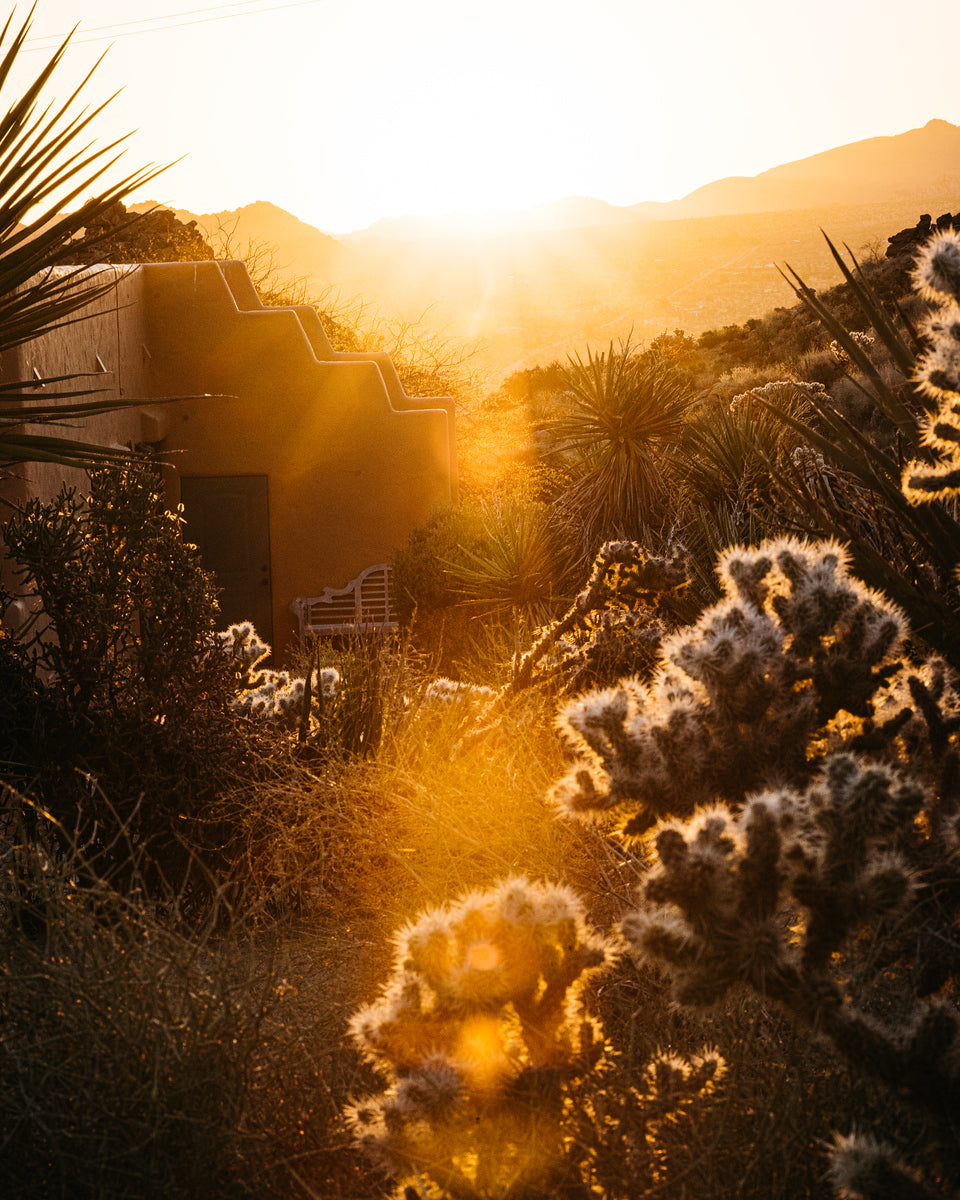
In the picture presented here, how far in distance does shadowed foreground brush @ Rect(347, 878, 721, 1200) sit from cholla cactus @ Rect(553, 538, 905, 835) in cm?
25

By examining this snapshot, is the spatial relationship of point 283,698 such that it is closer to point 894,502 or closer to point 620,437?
point 894,502

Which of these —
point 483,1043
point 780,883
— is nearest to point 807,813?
point 780,883

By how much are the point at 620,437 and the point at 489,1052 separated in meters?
8.11

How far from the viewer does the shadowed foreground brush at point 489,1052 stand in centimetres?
171

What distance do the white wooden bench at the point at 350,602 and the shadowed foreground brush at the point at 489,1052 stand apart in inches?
366

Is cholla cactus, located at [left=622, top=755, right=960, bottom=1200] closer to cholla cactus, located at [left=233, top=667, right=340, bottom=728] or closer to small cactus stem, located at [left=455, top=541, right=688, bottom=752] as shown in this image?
small cactus stem, located at [left=455, top=541, right=688, bottom=752]

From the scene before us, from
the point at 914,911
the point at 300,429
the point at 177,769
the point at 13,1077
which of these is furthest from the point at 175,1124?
the point at 300,429

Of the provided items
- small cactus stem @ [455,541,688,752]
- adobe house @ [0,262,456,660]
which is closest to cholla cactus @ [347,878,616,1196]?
small cactus stem @ [455,541,688,752]

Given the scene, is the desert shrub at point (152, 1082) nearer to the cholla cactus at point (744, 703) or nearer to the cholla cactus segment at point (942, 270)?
the cholla cactus at point (744, 703)

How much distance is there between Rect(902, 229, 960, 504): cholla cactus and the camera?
193 centimetres

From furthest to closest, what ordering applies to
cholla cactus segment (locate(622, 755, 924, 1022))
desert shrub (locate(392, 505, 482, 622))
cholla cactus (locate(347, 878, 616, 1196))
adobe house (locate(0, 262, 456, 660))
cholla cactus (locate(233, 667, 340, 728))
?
adobe house (locate(0, 262, 456, 660)) → desert shrub (locate(392, 505, 482, 622)) → cholla cactus (locate(233, 667, 340, 728)) → cholla cactus (locate(347, 878, 616, 1196)) → cholla cactus segment (locate(622, 755, 924, 1022))

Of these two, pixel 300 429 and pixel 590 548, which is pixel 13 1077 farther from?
pixel 300 429

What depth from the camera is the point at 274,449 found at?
11.6 meters

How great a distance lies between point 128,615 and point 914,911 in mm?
3297
